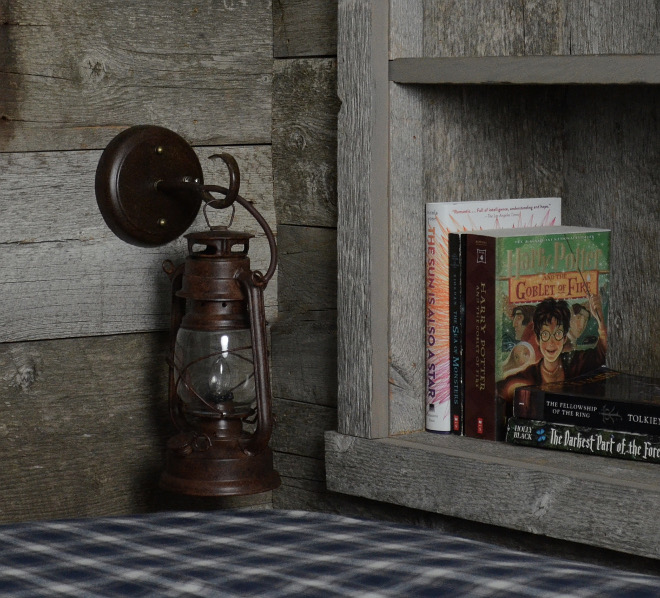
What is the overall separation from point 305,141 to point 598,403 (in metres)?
0.56

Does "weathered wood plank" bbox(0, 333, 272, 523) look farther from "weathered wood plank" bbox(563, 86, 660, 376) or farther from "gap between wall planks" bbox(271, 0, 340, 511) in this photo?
"weathered wood plank" bbox(563, 86, 660, 376)

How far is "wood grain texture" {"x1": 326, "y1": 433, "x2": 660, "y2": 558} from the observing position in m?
1.18

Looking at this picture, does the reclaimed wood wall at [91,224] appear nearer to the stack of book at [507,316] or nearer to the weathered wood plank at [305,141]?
the weathered wood plank at [305,141]

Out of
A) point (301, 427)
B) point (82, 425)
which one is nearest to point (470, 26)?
point (301, 427)

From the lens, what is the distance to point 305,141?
1.51 metres

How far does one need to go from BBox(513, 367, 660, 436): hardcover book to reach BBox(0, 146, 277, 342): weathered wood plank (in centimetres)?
52

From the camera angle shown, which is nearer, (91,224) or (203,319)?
(203,319)

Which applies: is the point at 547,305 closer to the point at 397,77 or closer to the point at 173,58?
the point at 397,77

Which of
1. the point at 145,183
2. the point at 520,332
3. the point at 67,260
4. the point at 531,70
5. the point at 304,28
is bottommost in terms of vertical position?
the point at 520,332

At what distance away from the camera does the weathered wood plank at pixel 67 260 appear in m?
1.32

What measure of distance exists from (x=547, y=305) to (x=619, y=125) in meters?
0.32

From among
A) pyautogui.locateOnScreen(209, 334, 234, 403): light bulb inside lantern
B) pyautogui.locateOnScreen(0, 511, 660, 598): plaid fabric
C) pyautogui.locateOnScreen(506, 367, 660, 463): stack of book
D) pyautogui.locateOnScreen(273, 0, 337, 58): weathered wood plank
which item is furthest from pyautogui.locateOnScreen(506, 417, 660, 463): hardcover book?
pyautogui.locateOnScreen(273, 0, 337, 58): weathered wood plank

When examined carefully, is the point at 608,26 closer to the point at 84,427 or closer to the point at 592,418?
the point at 592,418

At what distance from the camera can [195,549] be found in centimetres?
111
